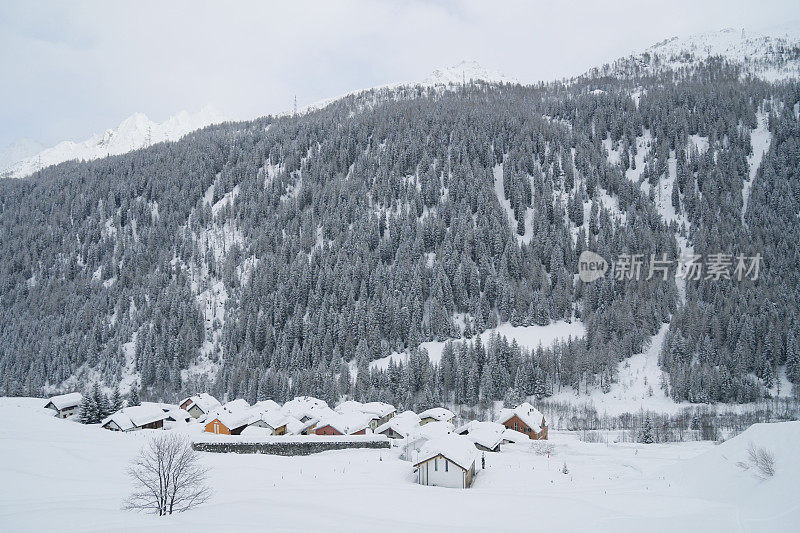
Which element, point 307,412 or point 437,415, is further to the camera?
point 437,415

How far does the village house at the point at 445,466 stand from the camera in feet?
139

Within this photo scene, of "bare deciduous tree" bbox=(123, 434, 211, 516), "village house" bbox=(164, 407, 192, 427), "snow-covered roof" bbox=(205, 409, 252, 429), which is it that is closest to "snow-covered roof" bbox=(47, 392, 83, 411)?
"village house" bbox=(164, 407, 192, 427)

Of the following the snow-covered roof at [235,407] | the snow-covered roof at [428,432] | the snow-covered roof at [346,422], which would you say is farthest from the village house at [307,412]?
the snow-covered roof at [428,432]

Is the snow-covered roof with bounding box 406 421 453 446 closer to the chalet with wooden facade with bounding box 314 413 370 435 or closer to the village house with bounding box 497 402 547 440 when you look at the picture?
the chalet with wooden facade with bounding box 314 413 370 435

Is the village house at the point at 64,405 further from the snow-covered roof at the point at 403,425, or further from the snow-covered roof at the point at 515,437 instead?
the snow-covered roof at the point at 515,437

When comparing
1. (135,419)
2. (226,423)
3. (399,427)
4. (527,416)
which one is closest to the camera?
(226,423)

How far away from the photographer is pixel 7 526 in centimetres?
1759

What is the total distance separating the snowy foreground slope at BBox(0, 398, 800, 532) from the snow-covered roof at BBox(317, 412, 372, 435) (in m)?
15.8

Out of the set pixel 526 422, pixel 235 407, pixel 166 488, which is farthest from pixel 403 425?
pixel 166 488

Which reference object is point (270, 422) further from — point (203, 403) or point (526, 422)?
point (526, 422)

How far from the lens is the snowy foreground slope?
2069 cm

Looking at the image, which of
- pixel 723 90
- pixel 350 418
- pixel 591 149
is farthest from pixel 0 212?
pixel 723 90

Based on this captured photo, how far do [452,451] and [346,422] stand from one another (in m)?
28.7

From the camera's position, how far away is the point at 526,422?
72.9 meters
